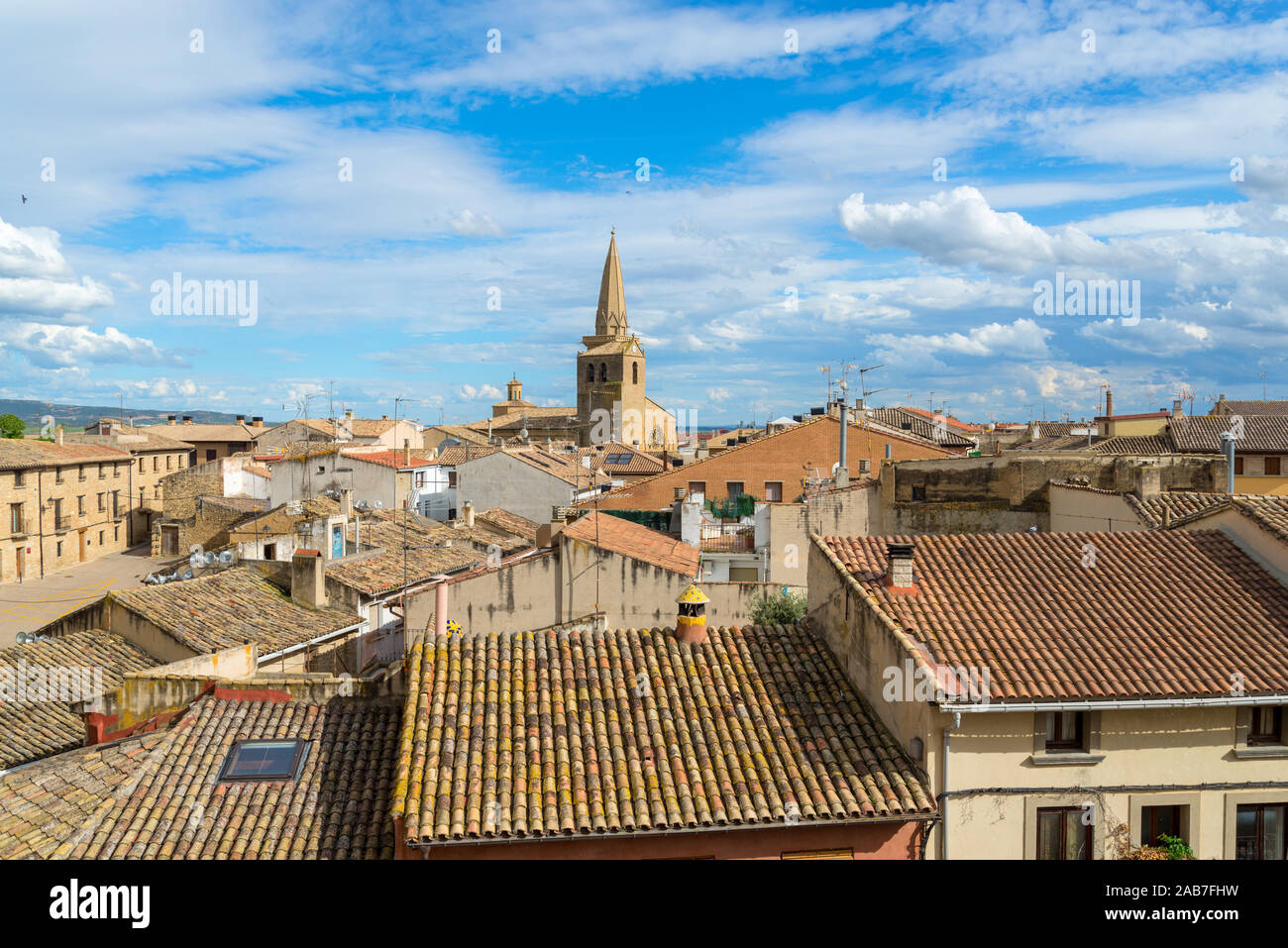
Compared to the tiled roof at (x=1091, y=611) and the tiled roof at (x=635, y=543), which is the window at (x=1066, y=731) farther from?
the tiled roof at (x=635, y=543)

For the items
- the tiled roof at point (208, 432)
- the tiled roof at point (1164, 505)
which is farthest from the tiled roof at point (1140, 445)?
the tiled roof at point (208, 432)

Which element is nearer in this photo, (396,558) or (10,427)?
(396,558)

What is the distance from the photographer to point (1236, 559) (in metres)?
12.8

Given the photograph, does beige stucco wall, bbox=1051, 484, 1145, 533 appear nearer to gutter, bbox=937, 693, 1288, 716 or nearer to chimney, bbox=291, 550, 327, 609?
gutter, bbox=937, 693, 1288, 716

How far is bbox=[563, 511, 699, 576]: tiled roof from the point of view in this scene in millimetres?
20047

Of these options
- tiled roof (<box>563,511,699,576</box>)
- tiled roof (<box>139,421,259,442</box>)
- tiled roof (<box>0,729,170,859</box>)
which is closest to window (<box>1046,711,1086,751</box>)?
tiled roof (<box>563,511,699,576</box>)

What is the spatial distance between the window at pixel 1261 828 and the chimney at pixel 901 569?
4300 millimetres

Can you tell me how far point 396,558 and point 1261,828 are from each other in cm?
Answer: 2051

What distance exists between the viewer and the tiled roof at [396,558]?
893 inches

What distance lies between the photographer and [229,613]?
19.2 m

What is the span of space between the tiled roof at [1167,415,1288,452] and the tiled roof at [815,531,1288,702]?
1135 inches

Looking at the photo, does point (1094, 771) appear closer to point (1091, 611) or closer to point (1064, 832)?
point (1064, 832)

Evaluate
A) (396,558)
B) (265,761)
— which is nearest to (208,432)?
(396,558)

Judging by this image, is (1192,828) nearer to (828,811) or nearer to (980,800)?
(980,800)
